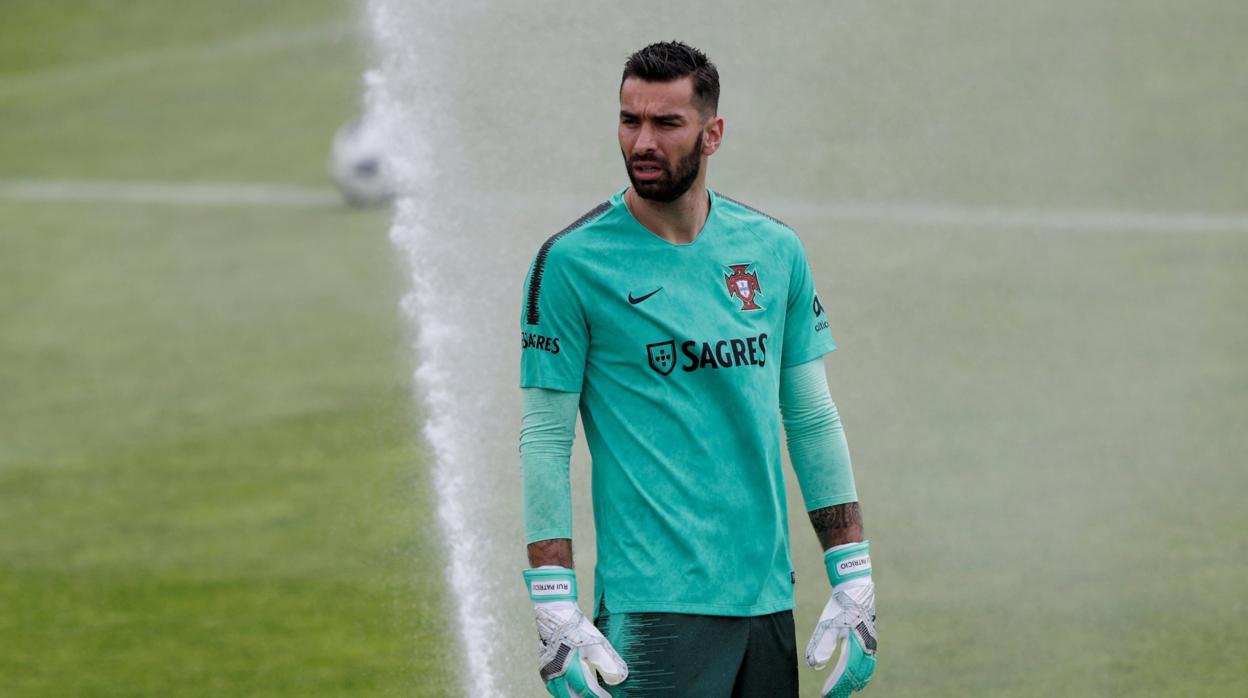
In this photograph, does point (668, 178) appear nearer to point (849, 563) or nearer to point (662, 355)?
point (662, 355)

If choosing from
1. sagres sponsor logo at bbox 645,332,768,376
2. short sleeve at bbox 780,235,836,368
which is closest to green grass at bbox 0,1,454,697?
short sleeve at bbox 780,235,836,368

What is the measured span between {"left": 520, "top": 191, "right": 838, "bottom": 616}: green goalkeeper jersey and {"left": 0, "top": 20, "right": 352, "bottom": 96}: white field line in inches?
750

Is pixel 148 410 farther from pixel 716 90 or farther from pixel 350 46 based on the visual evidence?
pixel 350 46

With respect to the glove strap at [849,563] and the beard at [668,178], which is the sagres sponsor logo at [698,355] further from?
the glove strap at [849,563]

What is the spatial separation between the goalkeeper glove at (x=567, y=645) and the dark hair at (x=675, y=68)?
1.17 meters

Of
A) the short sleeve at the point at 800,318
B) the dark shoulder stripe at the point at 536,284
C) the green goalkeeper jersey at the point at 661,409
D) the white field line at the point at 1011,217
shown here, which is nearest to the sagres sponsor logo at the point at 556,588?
the green goalkeeper jersey at the point at 661,409

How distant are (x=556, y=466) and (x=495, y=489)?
2.84 metres

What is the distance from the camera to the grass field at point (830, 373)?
7695 mm

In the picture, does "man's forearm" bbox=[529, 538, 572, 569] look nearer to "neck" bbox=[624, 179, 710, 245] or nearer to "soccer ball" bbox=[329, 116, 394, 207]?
"neck" bbox=[624, 179, 710, 245]

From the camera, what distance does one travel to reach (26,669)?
7.94 metres

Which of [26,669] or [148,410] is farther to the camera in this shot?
[148,410]

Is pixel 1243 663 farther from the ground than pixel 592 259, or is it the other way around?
pixel 592 259

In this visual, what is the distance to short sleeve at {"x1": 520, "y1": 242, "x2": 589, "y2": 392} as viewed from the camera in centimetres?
418

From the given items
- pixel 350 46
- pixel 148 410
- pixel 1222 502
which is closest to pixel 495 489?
pixel 1222 502
